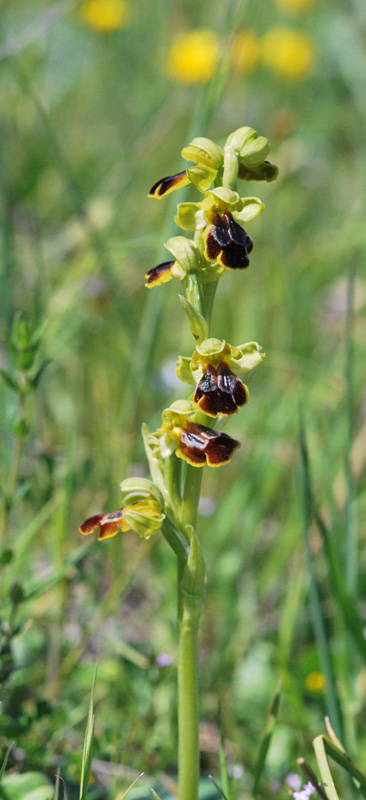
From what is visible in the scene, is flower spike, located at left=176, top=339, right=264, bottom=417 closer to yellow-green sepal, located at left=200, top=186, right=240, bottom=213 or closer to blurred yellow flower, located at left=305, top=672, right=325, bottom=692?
yellow-green sepal, located at left=200, top=186, right=240, bottom=213

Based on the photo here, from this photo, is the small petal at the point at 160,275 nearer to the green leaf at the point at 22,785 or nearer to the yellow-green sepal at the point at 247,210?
the yellow-green sepal at the point at 247,210

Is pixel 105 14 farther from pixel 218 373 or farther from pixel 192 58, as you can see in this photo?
pixel 218 373

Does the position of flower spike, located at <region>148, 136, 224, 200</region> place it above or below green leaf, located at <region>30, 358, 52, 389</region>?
above

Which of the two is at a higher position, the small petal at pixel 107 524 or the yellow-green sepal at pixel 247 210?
the yellow-green sepal at pixel 247 210

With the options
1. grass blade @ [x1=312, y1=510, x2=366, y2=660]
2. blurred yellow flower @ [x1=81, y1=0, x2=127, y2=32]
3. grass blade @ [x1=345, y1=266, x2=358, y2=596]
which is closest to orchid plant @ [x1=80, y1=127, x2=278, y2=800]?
grass blade @ [x1=312, y1=510, x2=366, y2=660]

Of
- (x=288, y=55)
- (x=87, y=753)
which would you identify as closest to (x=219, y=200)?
(x=87, y=753)

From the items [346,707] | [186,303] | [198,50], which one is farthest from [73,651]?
[198,50]

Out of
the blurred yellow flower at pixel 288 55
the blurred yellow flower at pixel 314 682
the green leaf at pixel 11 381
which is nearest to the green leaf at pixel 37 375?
the green leaf at pixel 11 381
